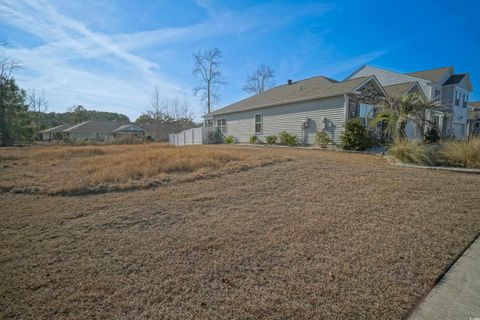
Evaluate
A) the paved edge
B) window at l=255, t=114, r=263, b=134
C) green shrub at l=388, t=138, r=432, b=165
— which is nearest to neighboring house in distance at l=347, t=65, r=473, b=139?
window at l=255, t=114, r=263, b=134

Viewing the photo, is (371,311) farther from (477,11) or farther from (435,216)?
(477,11)

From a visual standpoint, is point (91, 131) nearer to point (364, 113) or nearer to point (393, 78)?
point (364, 113)

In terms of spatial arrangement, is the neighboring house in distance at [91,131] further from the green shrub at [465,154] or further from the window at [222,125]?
the green shrub at [465,154]

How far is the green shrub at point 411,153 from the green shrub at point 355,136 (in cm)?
283

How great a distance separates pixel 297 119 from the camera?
13805 mm

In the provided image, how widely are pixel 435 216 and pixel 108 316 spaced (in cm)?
422

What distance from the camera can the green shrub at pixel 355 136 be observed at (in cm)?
1052

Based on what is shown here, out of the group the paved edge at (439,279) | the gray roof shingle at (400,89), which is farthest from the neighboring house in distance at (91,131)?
the paved edge at (439,279)

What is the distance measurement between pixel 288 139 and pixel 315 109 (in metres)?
2.38

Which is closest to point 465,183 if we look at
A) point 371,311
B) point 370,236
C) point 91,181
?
point 370,236

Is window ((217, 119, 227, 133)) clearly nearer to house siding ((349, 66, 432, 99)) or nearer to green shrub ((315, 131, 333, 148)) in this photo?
green shrub ((315, 131, 333, 148))

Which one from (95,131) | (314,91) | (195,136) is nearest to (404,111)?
(314,91)

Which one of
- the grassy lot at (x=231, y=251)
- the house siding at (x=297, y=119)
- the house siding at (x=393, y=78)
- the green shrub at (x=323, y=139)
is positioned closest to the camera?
the grassy lot at (x=231, y=251)

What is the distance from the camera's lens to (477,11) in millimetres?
10984
